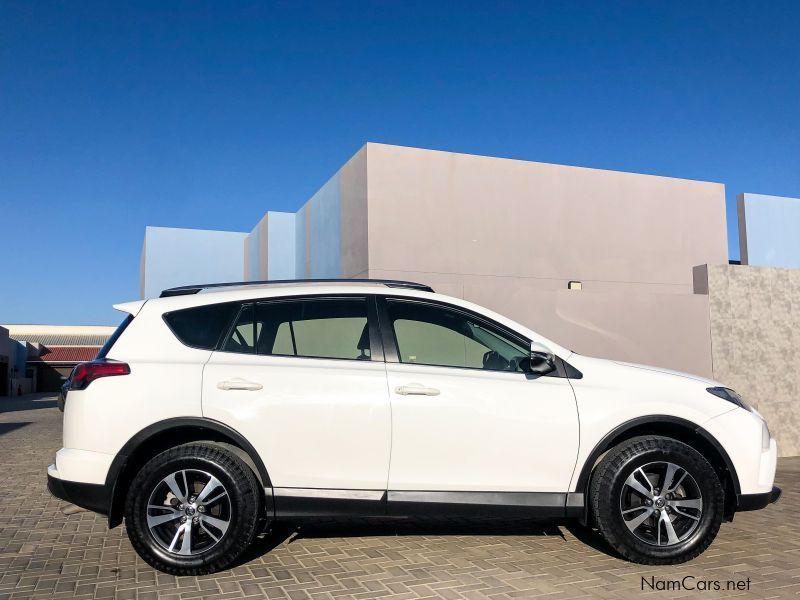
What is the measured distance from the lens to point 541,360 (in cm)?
441

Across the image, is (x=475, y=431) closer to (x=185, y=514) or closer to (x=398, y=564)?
(x=398, y=564)

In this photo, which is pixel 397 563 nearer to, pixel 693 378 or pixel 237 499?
pixel 237 499

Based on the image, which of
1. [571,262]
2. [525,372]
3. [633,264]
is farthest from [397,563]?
[633,264]

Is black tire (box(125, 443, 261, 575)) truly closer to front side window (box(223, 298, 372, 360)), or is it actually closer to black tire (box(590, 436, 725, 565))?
front side window (box(223, 298, 372, 360))

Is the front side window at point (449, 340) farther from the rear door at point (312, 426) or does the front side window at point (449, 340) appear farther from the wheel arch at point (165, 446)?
the wheel arch at point (165, 446)

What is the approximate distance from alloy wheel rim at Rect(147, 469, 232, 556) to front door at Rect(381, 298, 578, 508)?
1066mm

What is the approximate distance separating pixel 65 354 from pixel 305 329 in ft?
199

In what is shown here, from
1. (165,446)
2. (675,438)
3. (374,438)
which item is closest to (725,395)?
(675,438)

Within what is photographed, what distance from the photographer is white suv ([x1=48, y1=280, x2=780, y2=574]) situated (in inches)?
167

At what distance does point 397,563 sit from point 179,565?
4.54 feet

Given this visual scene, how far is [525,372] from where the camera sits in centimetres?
451

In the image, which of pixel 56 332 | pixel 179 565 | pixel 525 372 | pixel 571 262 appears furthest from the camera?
pixel 56 332

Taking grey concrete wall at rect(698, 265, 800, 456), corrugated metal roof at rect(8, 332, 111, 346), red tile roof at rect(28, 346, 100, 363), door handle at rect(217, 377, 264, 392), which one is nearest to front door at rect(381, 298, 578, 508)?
door handle at rect(217, 377, 264, 392)

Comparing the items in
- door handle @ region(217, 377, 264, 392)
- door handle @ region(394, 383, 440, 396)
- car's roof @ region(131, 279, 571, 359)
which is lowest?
door handle @ region(394, 383, 440, 396)
